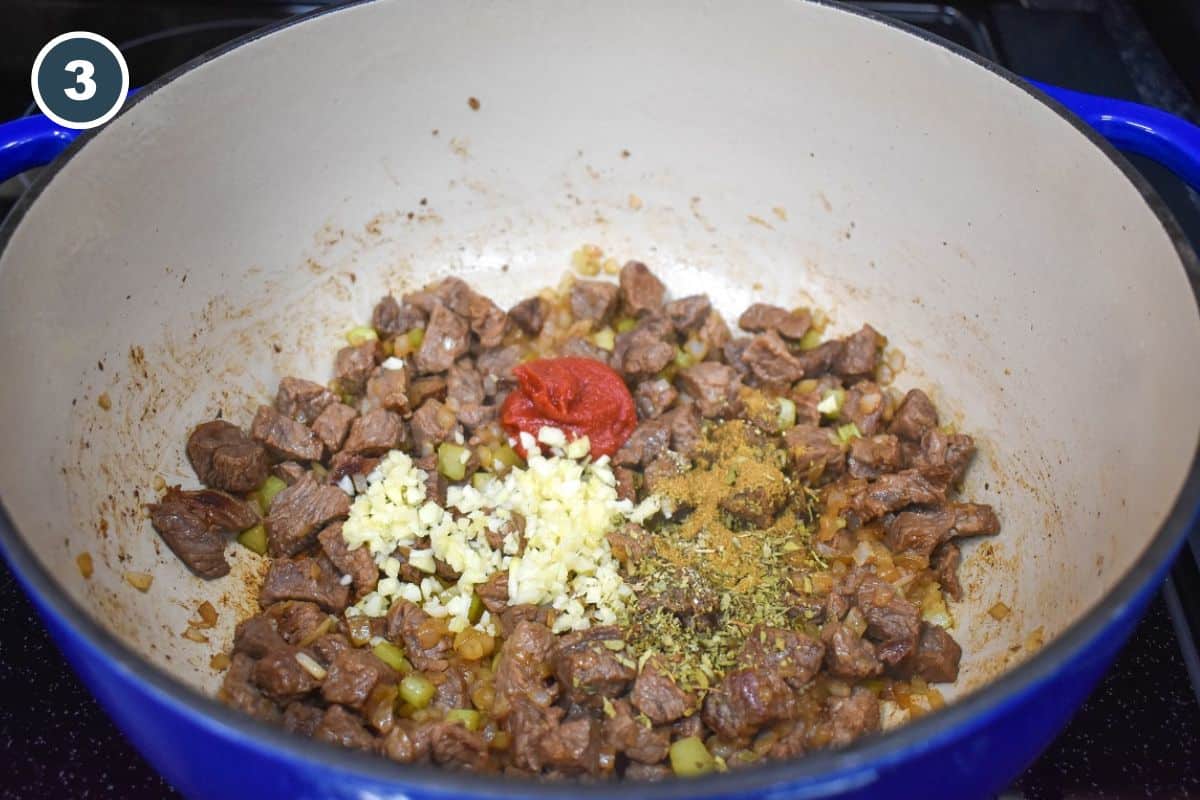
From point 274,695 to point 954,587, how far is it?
162 cm

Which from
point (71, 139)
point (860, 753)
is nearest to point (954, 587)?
point (860, 753)

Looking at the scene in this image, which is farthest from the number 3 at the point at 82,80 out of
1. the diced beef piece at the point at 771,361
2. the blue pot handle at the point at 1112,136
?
the diced beef piece at the point at 771,361

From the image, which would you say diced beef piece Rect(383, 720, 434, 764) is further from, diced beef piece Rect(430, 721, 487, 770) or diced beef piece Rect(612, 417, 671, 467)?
diced beef piece Rect(612, 417, 671, 467)

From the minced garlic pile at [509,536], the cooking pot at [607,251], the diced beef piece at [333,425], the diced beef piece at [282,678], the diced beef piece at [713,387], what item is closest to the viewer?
the cooking pot at [607,251]

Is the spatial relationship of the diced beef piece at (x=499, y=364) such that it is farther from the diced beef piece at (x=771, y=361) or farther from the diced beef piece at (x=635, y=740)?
the diced beef piece at (x=635, y=740)

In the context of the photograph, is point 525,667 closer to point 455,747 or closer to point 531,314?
point 455,747

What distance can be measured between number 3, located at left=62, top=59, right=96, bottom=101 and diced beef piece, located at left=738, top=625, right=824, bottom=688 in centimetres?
204

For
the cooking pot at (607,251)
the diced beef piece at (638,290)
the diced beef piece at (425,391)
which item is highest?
the cooking pot at (607,251)

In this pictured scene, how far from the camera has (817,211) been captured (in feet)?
10.0

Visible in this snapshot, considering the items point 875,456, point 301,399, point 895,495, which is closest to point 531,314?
point 301,399

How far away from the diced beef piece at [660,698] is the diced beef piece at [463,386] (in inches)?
40.9

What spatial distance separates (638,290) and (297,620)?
1393 mm

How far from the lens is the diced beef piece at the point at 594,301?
3189mm

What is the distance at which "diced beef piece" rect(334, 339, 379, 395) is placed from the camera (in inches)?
119
